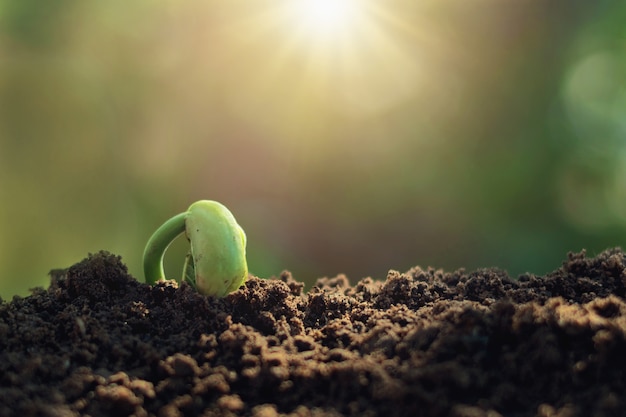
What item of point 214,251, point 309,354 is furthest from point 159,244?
point 309,354

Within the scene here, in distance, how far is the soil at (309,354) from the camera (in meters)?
1.52

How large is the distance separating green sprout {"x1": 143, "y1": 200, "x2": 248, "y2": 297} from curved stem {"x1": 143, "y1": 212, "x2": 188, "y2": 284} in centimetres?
4

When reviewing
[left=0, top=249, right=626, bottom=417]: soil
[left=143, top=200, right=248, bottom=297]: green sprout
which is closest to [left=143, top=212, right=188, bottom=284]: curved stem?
[left=143, top=200, right=248, bottom=297]: green sprout

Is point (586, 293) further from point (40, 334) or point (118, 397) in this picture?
point (40, 334)

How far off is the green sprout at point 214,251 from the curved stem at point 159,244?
4 cm

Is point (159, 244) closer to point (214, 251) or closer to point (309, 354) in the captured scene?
point (214, 251)

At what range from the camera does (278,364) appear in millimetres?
1713

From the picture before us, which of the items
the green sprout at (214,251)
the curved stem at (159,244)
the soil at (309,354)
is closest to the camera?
the soil at (309,354)

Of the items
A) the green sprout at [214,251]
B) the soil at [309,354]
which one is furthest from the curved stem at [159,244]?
the soil at [309,354]

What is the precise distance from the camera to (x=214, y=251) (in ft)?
7.23

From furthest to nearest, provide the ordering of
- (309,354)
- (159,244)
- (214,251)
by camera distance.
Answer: (159,244) → (214,251) → (309,354)

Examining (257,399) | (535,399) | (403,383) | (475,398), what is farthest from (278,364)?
(535,399)

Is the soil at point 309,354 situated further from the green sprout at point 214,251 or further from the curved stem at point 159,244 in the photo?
the curved stem at point 159,244

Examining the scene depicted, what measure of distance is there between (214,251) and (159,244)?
1.12 ft
